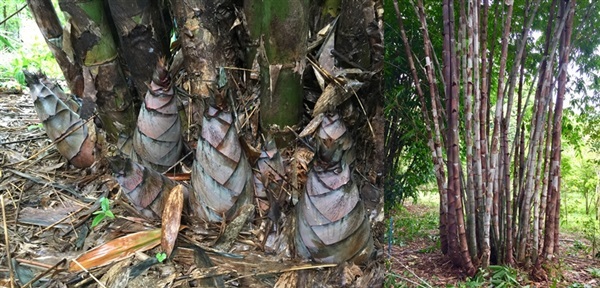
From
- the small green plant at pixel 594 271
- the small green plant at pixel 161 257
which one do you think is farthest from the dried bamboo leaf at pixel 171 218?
the small green plant at pixel 594 271

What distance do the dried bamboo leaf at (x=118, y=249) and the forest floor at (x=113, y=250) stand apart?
0.03ft

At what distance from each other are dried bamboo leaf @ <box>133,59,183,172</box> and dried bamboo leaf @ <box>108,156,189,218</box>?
0.34 ft

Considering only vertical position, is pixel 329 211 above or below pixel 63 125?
below

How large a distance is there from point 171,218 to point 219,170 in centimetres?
17

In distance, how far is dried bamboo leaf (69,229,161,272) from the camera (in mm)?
953

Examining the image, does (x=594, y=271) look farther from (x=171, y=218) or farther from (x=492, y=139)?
(x=171, y=218)

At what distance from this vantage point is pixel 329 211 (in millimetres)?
887

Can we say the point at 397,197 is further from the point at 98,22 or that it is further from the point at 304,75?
the point at 98,22

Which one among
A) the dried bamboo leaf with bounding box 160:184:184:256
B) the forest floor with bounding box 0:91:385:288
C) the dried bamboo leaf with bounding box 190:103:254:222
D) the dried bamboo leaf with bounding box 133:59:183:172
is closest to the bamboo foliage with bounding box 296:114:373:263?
the forest floor with bounding box 0:91:385:288

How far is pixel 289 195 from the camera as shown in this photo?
3.47 ft

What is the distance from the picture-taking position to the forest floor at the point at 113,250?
3.05ft

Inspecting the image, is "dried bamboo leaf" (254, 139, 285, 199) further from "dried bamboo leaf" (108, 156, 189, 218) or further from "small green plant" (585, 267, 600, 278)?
"small green plant" (585, 267, 600, 278)

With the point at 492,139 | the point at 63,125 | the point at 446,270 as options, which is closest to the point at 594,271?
the point at 446,270

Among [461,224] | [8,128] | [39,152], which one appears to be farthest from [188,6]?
[461,224]
